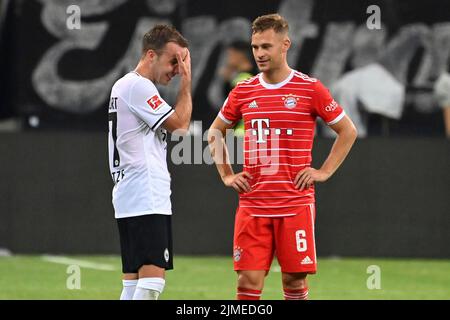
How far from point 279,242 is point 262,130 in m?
0.82

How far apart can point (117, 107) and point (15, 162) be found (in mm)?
7491

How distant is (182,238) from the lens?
16422 millimetres

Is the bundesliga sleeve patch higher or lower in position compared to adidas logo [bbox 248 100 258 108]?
higher

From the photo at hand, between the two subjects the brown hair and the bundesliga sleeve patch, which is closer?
the bundesliga sleeve patch

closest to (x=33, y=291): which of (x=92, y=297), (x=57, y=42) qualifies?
(x=92, y=297)

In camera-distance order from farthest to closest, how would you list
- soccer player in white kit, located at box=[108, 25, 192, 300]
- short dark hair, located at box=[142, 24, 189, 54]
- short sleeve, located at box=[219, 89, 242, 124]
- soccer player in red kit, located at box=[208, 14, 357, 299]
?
short sleeve, located at box=[219, 89, 242, 124] < soccer player in red kit, located at box=[208, 14, 357, 299] < short dark hair, located at box=[142, 24, 189, 54] < soccer player in white kit, located at box=[108, 25, 192, 300]

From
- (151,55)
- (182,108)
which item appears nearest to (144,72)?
(151,55)

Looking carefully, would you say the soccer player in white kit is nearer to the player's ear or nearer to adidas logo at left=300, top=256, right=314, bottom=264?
the player's ear

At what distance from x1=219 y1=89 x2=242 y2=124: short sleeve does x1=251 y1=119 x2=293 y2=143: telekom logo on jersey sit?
0.75ft

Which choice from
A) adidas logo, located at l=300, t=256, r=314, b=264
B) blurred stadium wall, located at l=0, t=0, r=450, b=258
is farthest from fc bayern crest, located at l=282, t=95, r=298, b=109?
blurred stadium wall, located at l=0, t=0, r=450, b=258

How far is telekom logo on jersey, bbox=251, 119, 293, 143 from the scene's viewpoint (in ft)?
30.5

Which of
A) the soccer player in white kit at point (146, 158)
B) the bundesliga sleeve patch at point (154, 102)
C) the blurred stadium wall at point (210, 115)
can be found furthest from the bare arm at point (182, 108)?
the blurred stadium wall at point (210, 115)

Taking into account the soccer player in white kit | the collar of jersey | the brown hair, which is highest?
the brown hair

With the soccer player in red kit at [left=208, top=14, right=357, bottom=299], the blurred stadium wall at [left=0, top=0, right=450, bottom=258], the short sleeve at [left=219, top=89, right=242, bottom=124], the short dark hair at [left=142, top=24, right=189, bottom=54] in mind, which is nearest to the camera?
the short dark hair at [left=142, top=24, right=189, bottom=54]
